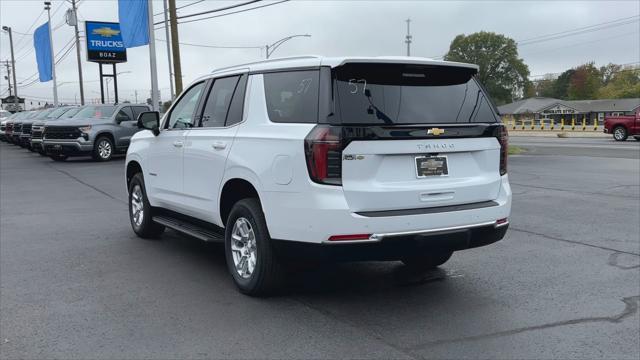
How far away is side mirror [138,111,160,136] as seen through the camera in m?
6.79

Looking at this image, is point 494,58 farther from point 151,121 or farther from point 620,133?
point 151,121

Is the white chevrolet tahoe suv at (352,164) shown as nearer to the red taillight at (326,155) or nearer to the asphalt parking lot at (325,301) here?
the red taillight at (326,155)

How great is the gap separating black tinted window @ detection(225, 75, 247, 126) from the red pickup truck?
103 feet

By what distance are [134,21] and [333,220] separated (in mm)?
22552

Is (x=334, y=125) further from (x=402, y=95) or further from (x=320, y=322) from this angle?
(x=320, y=322)

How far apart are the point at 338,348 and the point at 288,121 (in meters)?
1.76

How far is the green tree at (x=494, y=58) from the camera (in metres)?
116

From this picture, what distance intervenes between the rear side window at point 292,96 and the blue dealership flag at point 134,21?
20596 millimetres

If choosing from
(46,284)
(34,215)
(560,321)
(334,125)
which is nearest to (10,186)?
(34,215)

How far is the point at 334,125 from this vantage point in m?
4.29

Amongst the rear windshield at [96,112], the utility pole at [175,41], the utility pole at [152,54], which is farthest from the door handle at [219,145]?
the utility pole at [152,54]

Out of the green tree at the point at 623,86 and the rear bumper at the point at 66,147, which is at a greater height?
the green tree at the point at 623,86

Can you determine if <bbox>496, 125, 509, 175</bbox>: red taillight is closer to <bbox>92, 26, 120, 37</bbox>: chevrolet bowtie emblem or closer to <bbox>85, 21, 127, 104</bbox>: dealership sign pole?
<bbox>85, 21, 127, 104</bbox>: dealership sign pole

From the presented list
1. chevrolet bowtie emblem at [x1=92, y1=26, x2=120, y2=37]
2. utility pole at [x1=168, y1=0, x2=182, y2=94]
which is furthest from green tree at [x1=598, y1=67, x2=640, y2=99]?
utility pole at [x1=168, y1=0, x2=182, y2=94]
